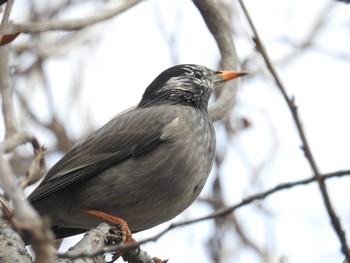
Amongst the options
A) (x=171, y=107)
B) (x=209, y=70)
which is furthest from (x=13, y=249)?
(x=209, y=70)

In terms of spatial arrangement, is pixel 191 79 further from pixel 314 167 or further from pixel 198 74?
pixel 314 167

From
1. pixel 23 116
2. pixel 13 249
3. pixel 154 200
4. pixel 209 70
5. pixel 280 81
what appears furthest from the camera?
pixel 23 116

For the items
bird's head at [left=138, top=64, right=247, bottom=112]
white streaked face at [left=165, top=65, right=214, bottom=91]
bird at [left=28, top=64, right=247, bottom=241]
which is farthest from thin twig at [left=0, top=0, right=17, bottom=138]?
white streaked face at [left=165, top=65, right=214, bottom=91]

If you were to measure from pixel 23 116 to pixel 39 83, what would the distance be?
1.98 ft

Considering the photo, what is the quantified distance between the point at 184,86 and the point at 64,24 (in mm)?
1576

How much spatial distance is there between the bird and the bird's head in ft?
1.19

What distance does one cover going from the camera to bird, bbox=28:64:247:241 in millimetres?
4750

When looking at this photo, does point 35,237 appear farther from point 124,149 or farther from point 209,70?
point 209,70

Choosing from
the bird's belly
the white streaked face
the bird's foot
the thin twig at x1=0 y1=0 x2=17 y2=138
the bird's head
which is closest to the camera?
the bird's foot

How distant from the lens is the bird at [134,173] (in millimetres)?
4750

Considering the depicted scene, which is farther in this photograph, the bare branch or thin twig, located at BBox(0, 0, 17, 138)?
the bare branch

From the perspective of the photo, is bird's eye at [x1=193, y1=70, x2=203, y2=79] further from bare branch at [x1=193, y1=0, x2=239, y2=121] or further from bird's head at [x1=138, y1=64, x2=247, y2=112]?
bare branch at [x1=193, y1=0, x2=239, y2=121]

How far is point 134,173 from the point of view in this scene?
480 cm

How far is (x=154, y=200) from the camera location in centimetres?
474
